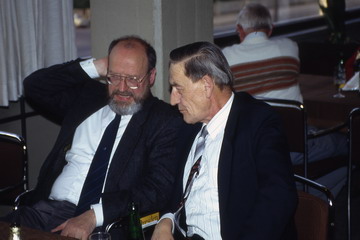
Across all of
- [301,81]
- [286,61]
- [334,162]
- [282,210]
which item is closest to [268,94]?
[286,61]

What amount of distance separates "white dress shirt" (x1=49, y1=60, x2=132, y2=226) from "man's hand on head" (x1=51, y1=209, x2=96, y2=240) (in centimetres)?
25

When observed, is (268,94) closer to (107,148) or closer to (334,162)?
(334,162)

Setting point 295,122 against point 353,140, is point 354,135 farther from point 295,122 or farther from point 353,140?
point 295,122

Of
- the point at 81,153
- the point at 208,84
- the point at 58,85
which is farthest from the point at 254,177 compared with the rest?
the point at 58,85

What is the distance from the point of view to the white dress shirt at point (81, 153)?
2971 mm

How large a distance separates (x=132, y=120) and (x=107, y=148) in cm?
17

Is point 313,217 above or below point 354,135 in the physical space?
above

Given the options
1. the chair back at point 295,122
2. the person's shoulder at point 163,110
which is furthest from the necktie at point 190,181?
the chair back at point 295,122

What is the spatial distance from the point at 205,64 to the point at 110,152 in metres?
0.70

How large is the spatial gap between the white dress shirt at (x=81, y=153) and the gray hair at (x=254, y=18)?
1.52 metres

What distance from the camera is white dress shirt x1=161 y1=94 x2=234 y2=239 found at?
2.44 meters

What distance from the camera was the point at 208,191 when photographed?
2449 mm

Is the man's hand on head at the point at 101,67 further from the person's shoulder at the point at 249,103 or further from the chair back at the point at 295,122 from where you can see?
the chair back at the point at 295,122

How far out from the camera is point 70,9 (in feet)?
12.5
